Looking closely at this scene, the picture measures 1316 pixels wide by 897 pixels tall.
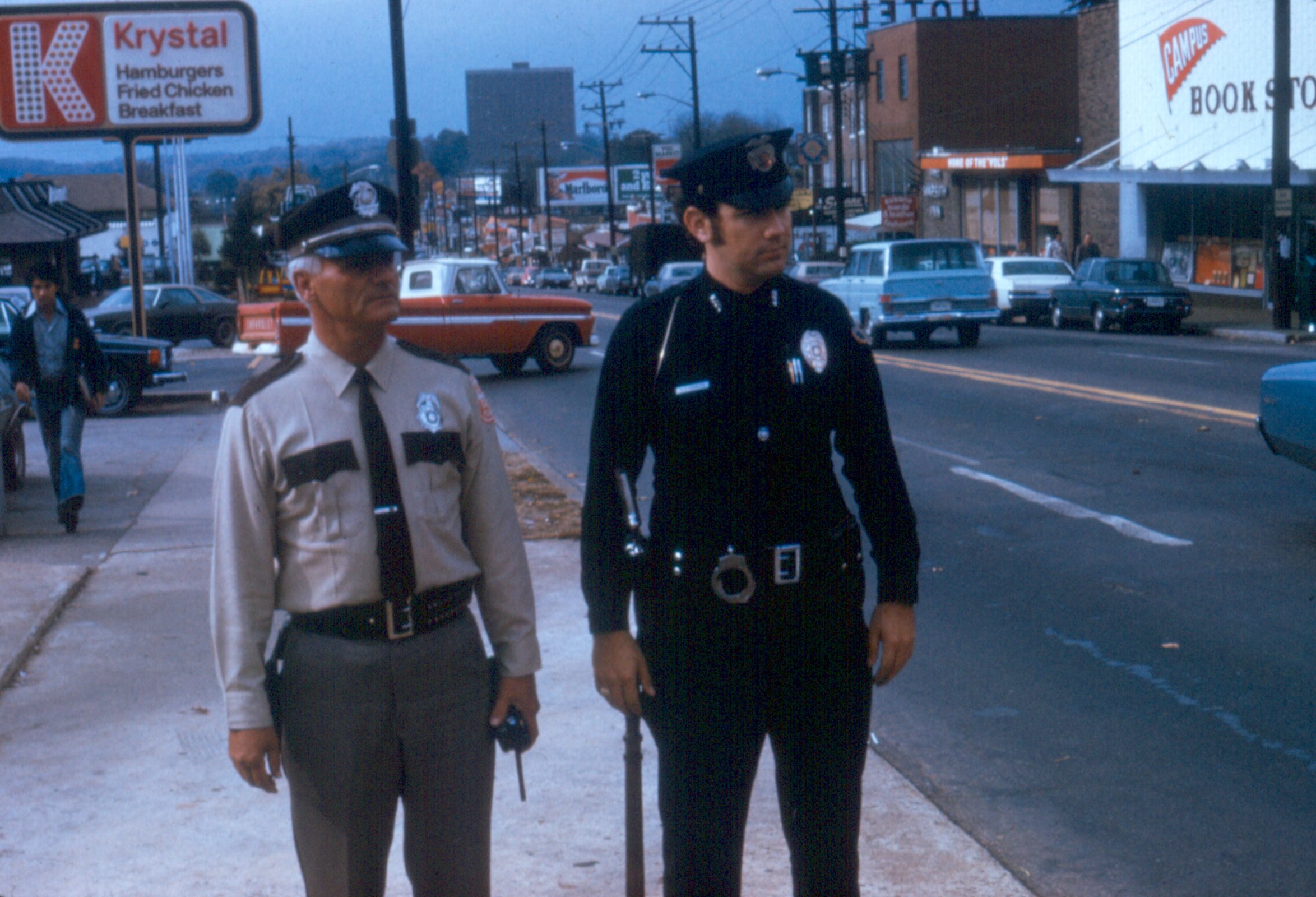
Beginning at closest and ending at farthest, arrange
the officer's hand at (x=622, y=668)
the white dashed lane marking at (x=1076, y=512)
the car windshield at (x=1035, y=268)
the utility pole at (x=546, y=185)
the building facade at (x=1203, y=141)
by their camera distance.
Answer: the officer's hand at (x=622, y=668) < the white dashed lane marking at (x=1076, y=512) < the building facade at (x=1203, y=141) < the car windshield at (x=1035, y=268) < the utility pole at (x=546, y=185)

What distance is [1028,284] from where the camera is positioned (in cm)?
3522

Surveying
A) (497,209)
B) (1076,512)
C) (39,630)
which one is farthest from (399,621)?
(497,209)

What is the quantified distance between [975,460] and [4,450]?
803 cm

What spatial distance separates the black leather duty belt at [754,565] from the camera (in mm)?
3135

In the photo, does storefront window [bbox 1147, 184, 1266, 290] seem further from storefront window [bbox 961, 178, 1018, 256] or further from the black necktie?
the black necktie

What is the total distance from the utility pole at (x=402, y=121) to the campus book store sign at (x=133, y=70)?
2.73m

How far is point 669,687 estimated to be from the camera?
3205mm

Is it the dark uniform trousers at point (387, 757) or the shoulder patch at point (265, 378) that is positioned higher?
the shoulder patch at point (265, 378)

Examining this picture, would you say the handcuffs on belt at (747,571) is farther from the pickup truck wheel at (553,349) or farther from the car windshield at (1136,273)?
the car windshield at (1136,273)

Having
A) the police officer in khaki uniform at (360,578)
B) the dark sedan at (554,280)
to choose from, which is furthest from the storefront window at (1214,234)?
the dark sedan at (554,280)

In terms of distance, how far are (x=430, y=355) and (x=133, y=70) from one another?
10.2m

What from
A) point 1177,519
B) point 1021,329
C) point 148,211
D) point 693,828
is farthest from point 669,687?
point 148,211

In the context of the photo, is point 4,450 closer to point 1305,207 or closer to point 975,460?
point 975,460

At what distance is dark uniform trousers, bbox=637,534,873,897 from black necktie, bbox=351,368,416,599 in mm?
525
